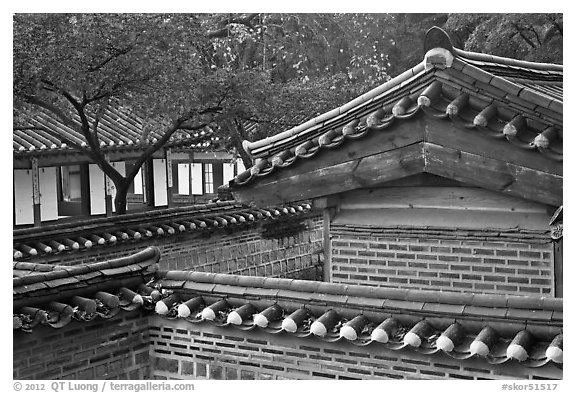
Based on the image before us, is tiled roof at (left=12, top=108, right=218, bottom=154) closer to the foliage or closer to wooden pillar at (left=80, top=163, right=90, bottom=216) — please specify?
the foliage

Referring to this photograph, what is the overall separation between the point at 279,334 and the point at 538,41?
1492cm

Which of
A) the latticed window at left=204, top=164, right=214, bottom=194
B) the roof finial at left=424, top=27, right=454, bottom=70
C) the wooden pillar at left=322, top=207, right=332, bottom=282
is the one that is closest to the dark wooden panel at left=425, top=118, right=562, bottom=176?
the roof finial at left=424, top=27, right=454, bottom=70

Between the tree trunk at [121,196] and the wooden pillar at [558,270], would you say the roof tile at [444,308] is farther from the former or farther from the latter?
the tree trunk at [121,196]

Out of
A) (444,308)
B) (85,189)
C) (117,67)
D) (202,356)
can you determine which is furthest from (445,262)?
(85,189)

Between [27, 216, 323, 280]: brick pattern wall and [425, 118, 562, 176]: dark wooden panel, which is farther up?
[425, 118, 562, 176]: dark wooden panel

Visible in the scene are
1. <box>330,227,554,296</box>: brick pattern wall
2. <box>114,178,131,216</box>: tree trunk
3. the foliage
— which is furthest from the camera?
<box>114,178,131,216</box>: tree trunk

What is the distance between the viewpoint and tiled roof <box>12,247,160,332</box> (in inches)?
252

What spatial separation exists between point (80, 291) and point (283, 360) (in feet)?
5.85

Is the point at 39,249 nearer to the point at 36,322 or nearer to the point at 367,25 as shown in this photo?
the point at 36,322

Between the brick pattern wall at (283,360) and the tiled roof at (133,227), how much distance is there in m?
4.78

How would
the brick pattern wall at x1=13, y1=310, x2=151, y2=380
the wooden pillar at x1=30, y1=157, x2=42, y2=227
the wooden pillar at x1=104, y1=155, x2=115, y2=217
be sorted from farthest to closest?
the wooden pillar at x1=104, y1=155, x2=115, y2=217, the wooden pillar at x1=30, y1=157, x2=42, y2=227, the brick pattern wall at x1=13, y1=310, x2=151, y2=380

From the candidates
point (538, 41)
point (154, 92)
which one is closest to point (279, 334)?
point (154, 92)

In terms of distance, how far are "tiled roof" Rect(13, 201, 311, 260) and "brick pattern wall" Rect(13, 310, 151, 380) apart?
4.54 meters

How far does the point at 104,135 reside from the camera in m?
20.1
